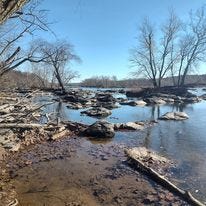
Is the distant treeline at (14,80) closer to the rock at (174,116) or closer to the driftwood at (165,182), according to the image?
the driftwood at (165,182)

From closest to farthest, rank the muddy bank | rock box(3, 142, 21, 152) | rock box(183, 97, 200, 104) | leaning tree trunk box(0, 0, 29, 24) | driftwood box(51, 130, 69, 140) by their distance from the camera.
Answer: leaning tree trunk box(0, 0, 29, 24)
the muddy bank
rock box(3, 142, 21, 152)
driftwood box(51, 130, 69, 140)
rock box(183, 97, 200, 104)

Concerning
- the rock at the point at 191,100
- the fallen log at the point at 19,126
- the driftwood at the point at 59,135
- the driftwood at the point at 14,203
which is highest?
the fallen log at the point at 19,126

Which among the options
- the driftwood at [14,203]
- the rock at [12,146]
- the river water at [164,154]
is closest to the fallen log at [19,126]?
the rock at [12,146]

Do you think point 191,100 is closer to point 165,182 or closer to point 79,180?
point 165,182

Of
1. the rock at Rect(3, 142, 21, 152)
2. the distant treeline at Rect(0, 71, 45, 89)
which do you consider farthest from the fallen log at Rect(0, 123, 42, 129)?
the distant treeline at Rect(0, 71, 45, 89)

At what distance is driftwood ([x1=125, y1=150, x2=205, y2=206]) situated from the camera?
7.12m

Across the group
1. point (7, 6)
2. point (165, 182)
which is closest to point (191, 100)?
point (165, 182)

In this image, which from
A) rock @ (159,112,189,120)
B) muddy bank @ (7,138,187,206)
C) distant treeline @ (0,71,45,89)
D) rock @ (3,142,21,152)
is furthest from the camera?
rock @ (159,112,189,120)

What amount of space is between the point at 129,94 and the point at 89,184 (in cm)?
3621

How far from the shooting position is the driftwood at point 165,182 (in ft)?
23.4

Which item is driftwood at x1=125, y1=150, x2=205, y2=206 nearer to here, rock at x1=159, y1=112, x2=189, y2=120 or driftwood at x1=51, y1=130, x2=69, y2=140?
driftwood at x1=51, y1=130, x2=69, y2=140

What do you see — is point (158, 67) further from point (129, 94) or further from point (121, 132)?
point (121, 132)

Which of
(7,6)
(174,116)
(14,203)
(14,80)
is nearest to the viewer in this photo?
(7,6)

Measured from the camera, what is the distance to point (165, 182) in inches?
318
